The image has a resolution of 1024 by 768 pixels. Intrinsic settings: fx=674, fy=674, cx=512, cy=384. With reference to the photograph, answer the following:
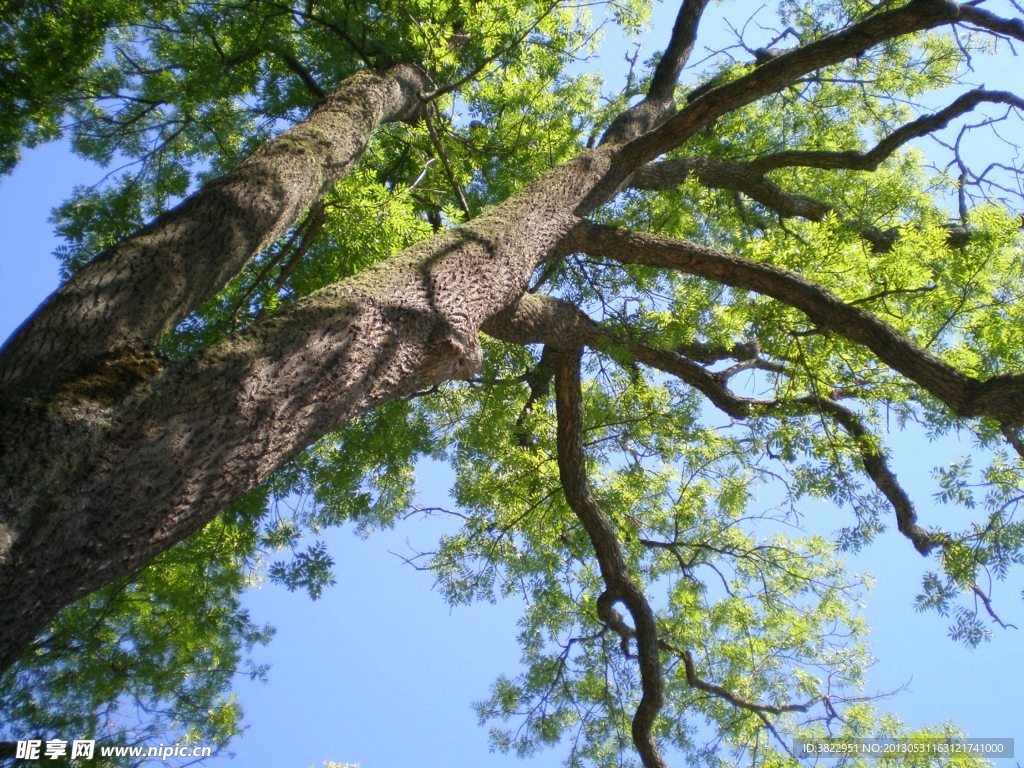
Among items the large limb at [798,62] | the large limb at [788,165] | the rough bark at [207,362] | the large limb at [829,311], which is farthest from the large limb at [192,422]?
the large limb at [788,165]

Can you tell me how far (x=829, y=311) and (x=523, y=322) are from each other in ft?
5.67

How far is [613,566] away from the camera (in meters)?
5.05

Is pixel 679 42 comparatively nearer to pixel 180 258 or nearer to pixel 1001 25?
pixel 1001 25

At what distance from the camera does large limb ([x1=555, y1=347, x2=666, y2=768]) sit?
4.96 metres

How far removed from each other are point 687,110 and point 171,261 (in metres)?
2.99

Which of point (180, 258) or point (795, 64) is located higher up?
point (795, 64)

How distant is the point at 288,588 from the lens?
15.0 ft

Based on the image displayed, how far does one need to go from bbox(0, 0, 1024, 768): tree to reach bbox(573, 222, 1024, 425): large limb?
0.02m

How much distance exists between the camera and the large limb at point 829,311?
3201mm

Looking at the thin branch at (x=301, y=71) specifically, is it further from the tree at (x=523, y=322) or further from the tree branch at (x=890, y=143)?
the tree branch at (x=890, y=143)

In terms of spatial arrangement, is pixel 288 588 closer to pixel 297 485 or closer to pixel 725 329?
pixel 297 485

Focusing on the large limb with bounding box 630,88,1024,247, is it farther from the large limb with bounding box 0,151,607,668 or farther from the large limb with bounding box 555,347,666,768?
the large limb with bounding box 0,151,607,668

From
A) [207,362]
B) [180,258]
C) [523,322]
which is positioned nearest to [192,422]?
[207,362]

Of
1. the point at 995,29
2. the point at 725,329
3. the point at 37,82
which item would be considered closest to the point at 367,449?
the point at 725,329
